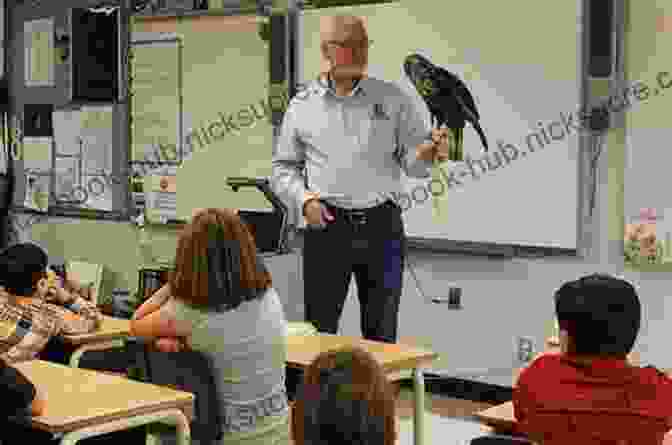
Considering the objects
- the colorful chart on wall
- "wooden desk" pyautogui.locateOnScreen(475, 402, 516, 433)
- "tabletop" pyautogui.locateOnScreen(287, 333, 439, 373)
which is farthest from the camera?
the colorful chart on wall

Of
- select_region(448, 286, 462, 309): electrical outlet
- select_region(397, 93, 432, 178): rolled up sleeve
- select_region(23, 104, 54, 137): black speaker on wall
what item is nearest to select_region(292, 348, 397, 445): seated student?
select_region(397, 93, 432, 178): rolled up sleeve

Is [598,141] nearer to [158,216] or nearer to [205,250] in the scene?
[205,250]

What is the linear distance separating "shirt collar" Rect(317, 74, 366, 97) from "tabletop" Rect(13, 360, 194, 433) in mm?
1911

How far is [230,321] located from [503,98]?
2767 mm

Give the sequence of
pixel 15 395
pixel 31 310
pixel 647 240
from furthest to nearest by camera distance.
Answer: pixel 647 240
pixel 31 310
pixel 15 395

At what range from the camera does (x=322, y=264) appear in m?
4.87

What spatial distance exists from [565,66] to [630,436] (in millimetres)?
3195

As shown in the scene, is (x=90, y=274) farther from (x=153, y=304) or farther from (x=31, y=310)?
(x=153, y=304)

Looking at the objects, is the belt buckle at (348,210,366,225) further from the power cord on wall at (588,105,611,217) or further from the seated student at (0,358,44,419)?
the seated student at (0,358,44,419)

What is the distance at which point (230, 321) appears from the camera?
3367 millimetres

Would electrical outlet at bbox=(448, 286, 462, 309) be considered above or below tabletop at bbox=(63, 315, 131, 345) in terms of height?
below

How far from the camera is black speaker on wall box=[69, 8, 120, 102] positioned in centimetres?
794

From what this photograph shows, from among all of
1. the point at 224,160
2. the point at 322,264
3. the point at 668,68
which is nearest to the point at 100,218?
the point at 224,160

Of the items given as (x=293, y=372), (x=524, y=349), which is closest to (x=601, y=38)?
(x=524, y=349)
